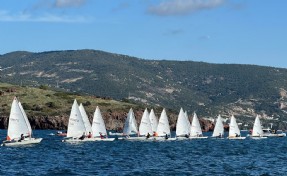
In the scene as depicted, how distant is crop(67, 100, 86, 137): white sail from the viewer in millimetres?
114125

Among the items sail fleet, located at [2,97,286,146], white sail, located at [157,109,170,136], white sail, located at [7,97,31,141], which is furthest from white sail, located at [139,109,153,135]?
white sail, located at [7,97,31,141]

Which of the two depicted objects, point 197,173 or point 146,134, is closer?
point 197,173

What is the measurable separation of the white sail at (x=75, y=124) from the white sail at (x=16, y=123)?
1513 centimetres

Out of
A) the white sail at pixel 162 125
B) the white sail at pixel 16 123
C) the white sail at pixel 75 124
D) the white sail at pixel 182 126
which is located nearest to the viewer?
the white sail at pixel 16 123

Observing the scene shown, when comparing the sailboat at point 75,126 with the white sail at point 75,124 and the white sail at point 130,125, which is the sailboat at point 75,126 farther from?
the white sail at point 130,125

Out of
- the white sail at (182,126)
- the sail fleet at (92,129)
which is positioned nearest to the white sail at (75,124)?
the sail fleet at (92,129)

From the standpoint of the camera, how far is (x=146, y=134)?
13300cm

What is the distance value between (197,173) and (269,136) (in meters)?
128

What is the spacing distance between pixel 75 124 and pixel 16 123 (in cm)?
1794

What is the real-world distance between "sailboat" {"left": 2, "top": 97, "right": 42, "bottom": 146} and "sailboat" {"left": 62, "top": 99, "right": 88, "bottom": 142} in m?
14.2

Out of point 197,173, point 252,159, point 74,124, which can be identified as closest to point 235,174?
point 197,173

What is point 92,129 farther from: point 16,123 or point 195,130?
point 195,130

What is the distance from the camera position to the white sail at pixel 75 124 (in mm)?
114125

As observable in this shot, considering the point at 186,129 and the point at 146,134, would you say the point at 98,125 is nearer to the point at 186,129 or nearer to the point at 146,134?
the point at 146,134
